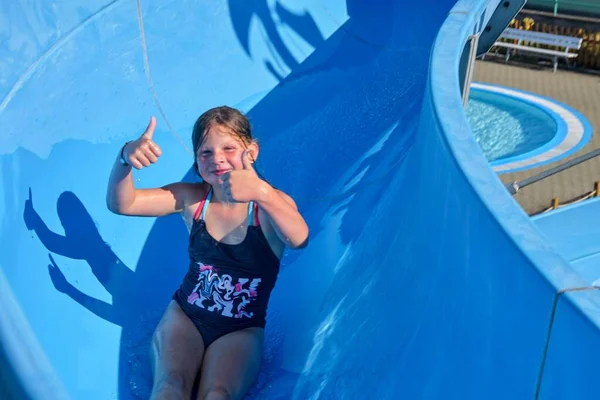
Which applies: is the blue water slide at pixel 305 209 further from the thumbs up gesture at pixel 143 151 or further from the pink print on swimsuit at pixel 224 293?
the thumbs up gesture at pixel 143 151

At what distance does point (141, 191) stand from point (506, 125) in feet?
26.1

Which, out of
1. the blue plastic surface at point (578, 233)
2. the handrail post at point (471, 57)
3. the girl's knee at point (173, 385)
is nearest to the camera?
the girl's knee at point (173, 385)

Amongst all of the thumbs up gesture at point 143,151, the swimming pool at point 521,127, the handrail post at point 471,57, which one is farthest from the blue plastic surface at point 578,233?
the thumbs up gesture at point 143,151

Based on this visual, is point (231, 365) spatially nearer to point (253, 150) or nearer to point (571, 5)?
point (253, 150)

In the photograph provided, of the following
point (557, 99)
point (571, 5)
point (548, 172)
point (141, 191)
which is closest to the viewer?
point (141, 191)

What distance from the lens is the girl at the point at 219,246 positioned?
7.26 ft

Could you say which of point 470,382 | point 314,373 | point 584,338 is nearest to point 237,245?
point 314,373

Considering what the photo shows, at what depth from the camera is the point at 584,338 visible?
1164 millimetres

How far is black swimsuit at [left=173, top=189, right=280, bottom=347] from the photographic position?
2338 millimetres

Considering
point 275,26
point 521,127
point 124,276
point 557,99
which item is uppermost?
point 275,26

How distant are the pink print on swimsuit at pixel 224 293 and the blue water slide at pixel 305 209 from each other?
0.26 metres

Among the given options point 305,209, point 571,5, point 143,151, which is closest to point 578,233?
point 305,209

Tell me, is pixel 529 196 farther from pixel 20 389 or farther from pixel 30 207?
pixel 20 389

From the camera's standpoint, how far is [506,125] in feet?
31.9
